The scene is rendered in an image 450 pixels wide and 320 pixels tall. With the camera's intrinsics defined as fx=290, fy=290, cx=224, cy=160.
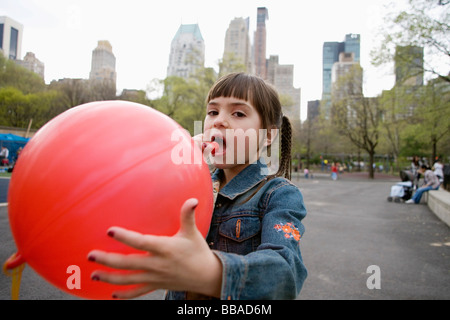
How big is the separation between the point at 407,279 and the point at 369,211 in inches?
281

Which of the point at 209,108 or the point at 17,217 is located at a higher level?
the point at 209,108

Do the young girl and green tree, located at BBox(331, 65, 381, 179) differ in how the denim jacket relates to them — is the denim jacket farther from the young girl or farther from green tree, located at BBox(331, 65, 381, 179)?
green tree, located at BBox(331, 65, 381, 179)

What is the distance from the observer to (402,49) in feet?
58.7

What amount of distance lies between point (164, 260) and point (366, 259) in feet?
18.5

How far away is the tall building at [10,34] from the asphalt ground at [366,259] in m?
69.9

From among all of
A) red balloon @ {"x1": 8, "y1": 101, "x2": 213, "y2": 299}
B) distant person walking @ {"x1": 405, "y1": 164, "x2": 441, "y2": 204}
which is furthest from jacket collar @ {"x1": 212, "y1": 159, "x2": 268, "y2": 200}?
distant person walking @ {"x1": 405, "y1": 164, "x2": 441, "y2": 204}

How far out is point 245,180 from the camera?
1730 millimetres

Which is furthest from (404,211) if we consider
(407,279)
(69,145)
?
(69,145)

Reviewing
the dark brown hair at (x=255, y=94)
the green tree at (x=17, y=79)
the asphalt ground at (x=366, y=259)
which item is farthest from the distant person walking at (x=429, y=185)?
the green tree at (x=17, y=79)

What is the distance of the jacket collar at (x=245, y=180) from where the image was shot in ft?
5.55

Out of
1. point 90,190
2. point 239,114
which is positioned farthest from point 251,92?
point 90,190

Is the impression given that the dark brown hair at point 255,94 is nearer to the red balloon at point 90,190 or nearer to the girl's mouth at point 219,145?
the girl's mouth at point 219,145

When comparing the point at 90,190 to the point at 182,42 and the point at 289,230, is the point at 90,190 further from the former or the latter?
the point at 182,42
